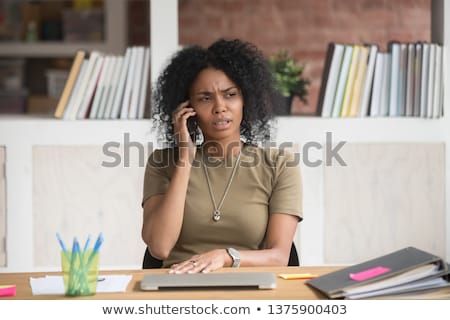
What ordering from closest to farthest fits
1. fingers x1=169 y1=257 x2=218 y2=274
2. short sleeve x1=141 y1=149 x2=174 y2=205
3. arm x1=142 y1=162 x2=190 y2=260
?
fingers x1=169 y1=257 x2=218 y2=274 < arm x1=142 y1=162 x2=190 y2=260 < short sleeve x1=141 y1=149 x2=174 y2=205

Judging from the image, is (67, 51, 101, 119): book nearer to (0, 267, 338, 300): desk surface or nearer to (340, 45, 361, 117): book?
(340, 45, 361, 117): book

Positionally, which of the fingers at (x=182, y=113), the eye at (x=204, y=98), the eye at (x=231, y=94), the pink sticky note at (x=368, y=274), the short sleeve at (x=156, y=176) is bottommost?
the pink sticky note at (x=368, y=274)

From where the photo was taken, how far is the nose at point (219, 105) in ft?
7.99

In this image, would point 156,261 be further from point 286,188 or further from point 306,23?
point 306,23

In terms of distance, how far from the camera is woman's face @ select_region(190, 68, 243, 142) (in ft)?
8.00

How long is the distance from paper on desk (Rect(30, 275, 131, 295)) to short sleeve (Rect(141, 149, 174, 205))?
489 mm

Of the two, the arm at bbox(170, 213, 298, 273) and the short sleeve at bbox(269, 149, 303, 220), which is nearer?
the arm at bbox(170, 213, 298, 273)

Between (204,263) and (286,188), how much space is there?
46 cm

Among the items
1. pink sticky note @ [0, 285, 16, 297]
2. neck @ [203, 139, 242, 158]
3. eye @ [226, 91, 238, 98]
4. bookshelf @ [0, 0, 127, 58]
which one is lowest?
pink sticky note @ [0, 285, 16, 297]

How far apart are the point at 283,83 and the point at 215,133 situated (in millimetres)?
1241

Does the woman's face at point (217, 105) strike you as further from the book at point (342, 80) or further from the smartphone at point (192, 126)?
the book at point (342, 80)

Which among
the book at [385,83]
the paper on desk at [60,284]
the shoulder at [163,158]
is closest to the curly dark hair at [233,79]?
the shoulder at [163,158]

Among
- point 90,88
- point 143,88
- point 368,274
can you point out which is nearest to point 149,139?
point 143,88

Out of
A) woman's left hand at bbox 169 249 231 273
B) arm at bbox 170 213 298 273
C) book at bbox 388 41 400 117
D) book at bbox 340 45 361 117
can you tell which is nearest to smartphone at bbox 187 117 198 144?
arm at bbox 170 213 298 273
